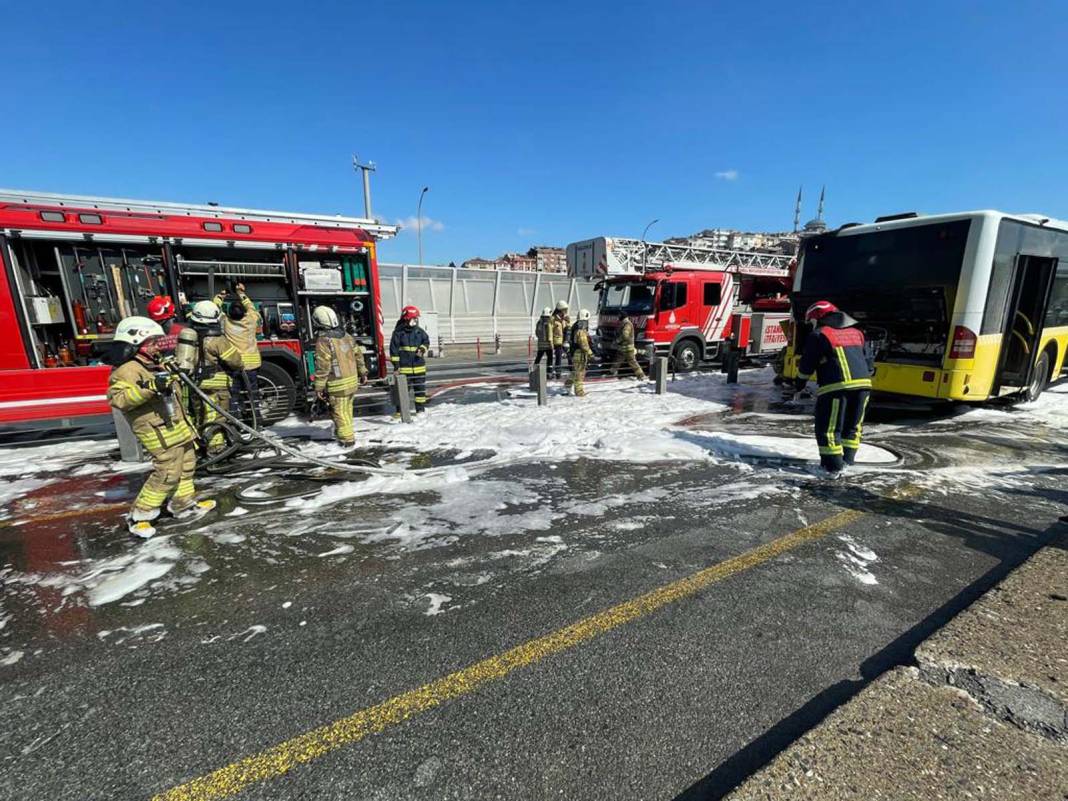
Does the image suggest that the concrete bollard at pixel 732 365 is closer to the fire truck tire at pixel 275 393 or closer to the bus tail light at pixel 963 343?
the bus tail light at pixel 963 343

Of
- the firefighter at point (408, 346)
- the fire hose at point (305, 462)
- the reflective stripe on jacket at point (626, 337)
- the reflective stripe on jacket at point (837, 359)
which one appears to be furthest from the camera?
the reflective stripe on jacket at point (626, 337)

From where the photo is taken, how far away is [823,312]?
16.1ft

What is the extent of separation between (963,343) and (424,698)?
7594mm

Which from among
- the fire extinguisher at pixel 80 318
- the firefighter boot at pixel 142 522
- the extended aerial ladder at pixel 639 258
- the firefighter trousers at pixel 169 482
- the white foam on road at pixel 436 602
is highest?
the extended aerial ladder at pixel 639 258

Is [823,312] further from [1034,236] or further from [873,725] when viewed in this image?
[1034,236]

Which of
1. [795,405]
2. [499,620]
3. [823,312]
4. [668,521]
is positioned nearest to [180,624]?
[499,620]

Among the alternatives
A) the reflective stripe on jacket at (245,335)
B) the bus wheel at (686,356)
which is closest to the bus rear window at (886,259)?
the bus wheel at (686,356)

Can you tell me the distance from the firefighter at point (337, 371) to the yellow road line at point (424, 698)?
4.41 metres

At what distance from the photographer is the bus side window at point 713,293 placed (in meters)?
Answer: 12.0

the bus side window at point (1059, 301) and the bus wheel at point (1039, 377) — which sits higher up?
the bus side window at point (1059, 301)

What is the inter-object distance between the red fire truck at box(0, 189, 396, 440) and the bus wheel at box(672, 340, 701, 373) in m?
Result: 7.21

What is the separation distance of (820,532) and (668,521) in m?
1.10

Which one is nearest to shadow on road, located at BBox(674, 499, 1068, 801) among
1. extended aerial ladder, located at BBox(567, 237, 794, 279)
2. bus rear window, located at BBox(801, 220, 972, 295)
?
bus rear window, located at BBox(801, 220, 972, 295)

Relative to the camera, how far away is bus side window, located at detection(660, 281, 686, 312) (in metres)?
11.4
